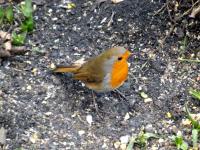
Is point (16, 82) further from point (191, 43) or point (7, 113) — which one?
point (191, 43)

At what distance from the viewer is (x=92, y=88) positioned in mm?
5285

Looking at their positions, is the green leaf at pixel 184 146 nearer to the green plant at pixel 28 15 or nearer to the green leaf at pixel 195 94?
the green leaf at pixel 195 94

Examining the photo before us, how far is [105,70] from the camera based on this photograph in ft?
17.0

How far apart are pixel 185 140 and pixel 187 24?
1405 millimetres

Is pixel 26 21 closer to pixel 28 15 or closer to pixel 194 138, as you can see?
pixel 28 15

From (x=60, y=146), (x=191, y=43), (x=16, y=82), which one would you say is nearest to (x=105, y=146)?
(x=60, y=146)

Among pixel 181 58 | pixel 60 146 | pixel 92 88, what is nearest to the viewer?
pixel 60 146

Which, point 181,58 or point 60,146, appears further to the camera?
point 181,58

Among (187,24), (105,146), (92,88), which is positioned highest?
(187,24)

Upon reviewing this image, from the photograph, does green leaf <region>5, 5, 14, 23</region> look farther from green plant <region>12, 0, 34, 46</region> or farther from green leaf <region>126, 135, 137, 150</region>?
green leaf <region>126, 135, 137, 150</region>

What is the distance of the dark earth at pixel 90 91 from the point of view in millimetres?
5047

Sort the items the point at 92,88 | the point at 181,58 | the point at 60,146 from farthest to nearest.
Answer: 1. the point at 181,58
2. the point at 92,88
3. the point at 60,146

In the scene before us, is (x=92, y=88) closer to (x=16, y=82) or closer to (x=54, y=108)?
(x=54, y=108)

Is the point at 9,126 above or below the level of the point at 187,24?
below
